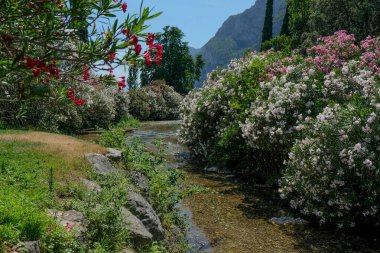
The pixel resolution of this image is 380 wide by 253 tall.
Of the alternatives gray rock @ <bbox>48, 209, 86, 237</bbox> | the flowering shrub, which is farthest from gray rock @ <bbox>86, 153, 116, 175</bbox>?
the flowering shrub

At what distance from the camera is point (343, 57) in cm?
1894

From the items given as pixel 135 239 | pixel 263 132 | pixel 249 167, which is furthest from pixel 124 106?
pixel 135 239

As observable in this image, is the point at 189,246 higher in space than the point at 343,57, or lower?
lower

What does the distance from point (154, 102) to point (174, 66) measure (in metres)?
24.4

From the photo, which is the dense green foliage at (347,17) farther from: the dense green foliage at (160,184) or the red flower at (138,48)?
the red flower at (138,48)

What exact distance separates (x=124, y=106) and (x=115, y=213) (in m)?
36.1

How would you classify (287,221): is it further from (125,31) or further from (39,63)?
(39,63)

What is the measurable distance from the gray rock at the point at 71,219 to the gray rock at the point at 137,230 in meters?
0.89

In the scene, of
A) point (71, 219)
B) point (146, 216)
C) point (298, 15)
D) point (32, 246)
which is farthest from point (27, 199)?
point (298, 15)

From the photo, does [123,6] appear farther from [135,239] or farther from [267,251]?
[267,251]

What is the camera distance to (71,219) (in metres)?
7.37

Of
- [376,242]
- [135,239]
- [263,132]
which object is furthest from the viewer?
[263,132]

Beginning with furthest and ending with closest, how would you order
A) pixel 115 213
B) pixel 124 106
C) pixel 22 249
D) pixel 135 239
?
pixel 124 106 < pixel 135 239 < pixel 115 213 < pixel 22 249

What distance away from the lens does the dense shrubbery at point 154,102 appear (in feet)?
166
